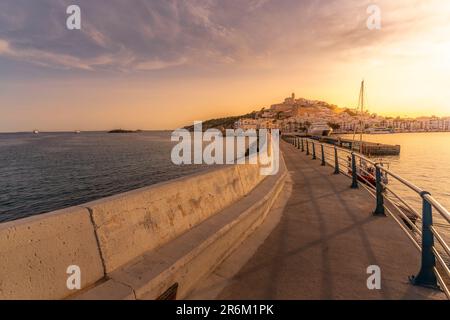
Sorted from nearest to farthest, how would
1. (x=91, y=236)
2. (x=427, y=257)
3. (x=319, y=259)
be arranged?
(x=91, y=236) < (x=427, y=257) < (x=319, y=259)

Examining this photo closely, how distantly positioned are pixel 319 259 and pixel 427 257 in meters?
1.43

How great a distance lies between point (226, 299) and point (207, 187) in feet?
7.24

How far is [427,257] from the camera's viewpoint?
3680mm

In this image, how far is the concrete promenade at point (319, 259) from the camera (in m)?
3.52

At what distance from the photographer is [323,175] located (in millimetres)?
12453

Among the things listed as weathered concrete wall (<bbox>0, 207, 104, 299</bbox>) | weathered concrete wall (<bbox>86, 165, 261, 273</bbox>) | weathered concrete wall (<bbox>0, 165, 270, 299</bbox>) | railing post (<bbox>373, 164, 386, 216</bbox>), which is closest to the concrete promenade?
railing post (<bbox>373, 164, 386, 216</bbox>)

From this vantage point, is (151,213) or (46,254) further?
(151,213)

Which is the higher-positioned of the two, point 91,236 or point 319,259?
point 91,236

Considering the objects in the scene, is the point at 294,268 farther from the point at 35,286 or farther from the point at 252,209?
the point at 35,286

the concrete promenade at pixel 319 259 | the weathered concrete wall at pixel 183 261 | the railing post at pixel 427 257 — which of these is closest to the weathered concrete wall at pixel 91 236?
the weathered concrete wall at pixel 183 261

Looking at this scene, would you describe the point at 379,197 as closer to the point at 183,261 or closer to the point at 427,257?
the point at 427,257

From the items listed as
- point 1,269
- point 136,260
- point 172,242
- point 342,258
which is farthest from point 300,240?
point 1,269

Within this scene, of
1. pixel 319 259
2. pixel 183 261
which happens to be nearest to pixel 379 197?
pixel 319 259

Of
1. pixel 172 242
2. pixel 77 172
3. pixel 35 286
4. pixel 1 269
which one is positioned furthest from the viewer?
pixel 77 172
